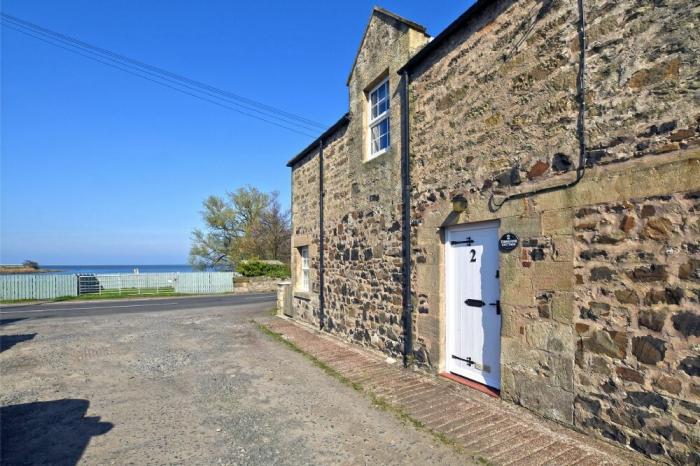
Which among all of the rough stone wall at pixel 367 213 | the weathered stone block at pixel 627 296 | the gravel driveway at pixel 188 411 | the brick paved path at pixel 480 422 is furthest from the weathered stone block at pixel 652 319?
the rough stone wall at pixel 367 213

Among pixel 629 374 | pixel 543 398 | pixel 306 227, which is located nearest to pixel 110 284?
pixel 306 227

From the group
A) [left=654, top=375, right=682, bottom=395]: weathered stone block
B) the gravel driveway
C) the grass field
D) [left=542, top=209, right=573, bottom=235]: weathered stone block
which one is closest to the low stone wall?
the grass field

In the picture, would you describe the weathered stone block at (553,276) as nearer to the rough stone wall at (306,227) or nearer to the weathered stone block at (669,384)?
the weathered stone block at (669,384)

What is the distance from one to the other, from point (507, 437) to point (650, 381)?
1361 millimetres

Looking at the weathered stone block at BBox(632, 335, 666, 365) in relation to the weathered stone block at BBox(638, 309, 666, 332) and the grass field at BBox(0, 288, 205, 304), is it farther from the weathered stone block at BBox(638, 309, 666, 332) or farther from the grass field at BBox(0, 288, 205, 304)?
the grass field at BBox(0, 288, 205, 304)

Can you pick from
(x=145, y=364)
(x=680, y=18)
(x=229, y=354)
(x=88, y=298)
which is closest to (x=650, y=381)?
(x=680, y=18)

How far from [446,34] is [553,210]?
3.12 meters

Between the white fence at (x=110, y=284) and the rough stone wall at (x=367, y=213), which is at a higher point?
the rough stone wall at (x=367, y=213)

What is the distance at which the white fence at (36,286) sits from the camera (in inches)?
841

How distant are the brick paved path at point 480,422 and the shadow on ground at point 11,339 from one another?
7.24 meters

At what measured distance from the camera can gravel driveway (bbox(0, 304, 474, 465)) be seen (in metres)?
3.65

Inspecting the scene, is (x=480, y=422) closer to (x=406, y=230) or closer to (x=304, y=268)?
(x=406, y=230)

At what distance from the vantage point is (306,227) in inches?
435

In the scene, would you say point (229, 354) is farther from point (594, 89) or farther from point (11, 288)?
point (11, 288)
